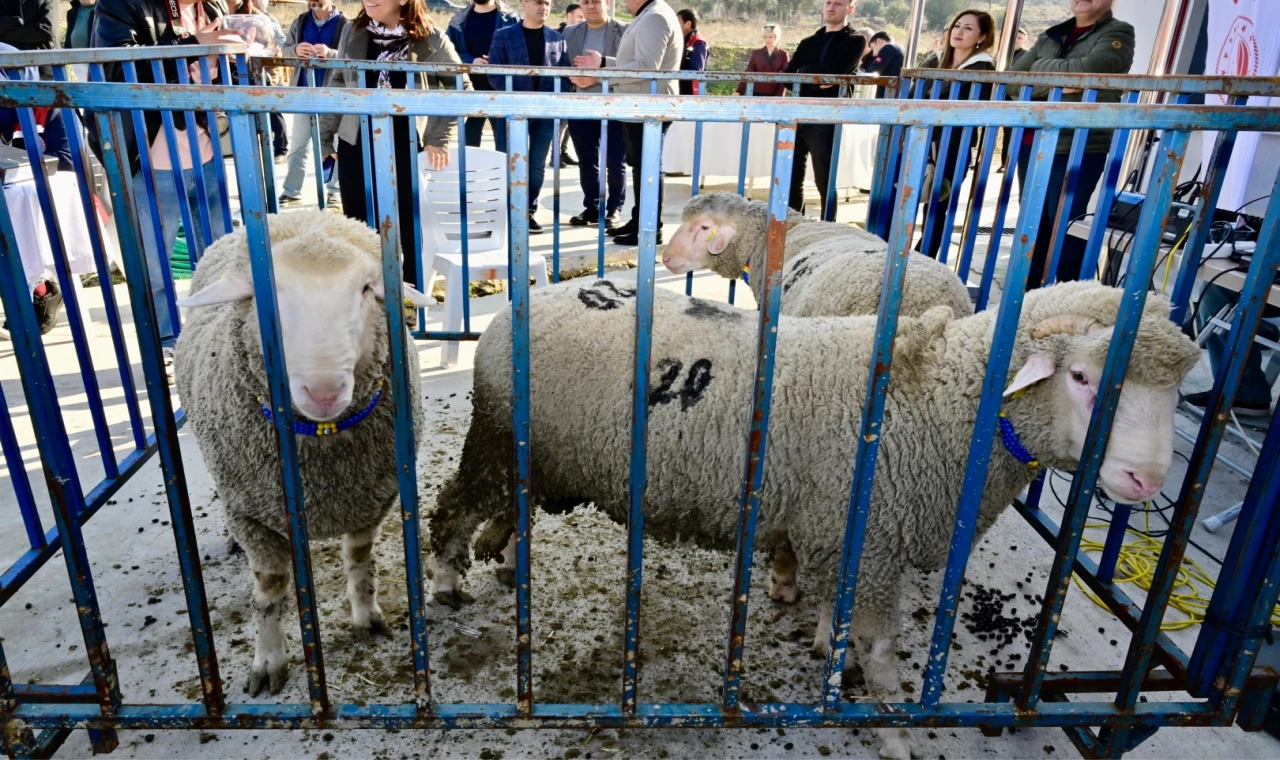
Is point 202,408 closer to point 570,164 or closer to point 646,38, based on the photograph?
point 646,38

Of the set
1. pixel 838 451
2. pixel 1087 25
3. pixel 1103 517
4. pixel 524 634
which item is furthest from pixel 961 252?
pixel 524 634

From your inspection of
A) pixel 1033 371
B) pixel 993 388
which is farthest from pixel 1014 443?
pixel 993 388

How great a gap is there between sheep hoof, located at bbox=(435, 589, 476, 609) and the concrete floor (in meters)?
0.04

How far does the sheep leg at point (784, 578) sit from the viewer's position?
2.61 m

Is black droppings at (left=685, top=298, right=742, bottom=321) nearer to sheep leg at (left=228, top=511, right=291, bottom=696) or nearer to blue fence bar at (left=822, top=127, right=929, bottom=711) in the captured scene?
blue fence bar at (left=822, top=127, right=929, bottom=711)

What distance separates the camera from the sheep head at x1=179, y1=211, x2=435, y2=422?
5.30ft

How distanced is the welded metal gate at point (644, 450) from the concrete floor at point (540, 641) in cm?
38

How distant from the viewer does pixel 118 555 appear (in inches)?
107

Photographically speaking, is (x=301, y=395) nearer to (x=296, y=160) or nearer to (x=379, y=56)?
(x=379, y=56)

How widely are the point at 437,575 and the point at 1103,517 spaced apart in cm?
273

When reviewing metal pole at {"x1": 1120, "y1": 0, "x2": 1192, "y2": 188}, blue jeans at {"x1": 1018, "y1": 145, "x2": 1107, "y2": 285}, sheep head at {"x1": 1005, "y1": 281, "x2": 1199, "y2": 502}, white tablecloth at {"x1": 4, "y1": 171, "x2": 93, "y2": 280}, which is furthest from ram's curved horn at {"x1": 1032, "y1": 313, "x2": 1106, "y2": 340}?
metal pole at {"x1": 1120, "y1": 0, "x2": 1192, "y2": 188}

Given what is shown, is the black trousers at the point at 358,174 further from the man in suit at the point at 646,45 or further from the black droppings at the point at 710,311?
the man in suit at the point at 646,45

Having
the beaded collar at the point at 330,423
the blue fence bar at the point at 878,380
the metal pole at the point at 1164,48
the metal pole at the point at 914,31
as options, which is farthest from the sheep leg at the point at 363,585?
the metal pole at the point at 914,31

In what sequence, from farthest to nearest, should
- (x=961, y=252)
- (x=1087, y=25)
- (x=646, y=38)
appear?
(x=646, y=38) → (x=1087, y=25) → (x=961, y=252)
